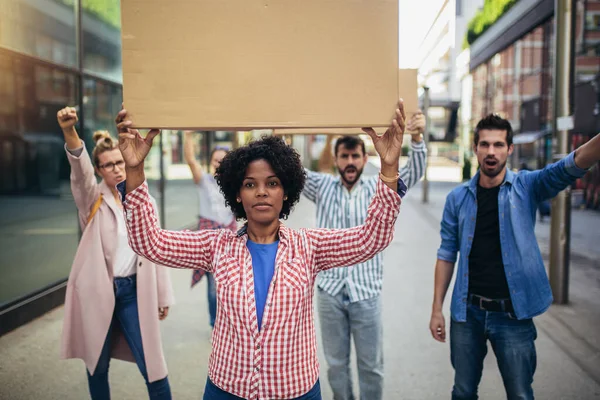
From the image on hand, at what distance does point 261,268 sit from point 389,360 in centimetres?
317

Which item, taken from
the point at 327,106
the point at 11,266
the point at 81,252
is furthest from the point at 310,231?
the point at 11,266

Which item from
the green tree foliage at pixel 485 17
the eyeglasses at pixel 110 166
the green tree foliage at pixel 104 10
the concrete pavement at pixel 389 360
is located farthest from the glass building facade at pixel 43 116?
the green tree foliage at pixel 485 17

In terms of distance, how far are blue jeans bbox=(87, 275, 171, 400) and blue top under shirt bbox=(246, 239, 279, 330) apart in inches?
56.8

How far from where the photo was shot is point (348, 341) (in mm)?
3557

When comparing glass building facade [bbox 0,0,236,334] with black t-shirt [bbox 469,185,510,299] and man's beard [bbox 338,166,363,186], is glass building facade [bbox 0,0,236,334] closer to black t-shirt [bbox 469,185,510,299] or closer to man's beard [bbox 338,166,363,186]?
man's beard [bbox 338,166,363,186]

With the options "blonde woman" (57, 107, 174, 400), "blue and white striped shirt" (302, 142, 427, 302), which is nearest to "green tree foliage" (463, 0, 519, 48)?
"blue and white striped shirt" (302, 142, 427, 302)

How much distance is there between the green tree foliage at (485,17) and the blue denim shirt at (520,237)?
43.7 feet

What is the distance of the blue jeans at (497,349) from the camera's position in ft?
9.53

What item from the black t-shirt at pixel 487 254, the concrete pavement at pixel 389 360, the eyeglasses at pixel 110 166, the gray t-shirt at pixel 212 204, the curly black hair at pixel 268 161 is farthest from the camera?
the gray t-shirt at pixel 212 204

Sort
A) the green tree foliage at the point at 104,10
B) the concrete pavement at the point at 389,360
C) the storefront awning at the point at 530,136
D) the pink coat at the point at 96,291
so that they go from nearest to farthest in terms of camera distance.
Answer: the pink coat at the point at 96,291
the concrete pavement at the point at 389,360
the green tree foliage at the point at 104,10
the storefront awning at the point at 530,136

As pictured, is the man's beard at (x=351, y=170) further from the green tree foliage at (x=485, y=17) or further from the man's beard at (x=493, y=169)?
the green tree foliage at (x=485, y=17)

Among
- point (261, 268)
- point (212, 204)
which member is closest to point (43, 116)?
point (212, 204)

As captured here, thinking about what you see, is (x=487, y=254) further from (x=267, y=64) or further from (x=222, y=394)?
(x=267, y=64)

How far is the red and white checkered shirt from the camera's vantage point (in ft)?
6.77
